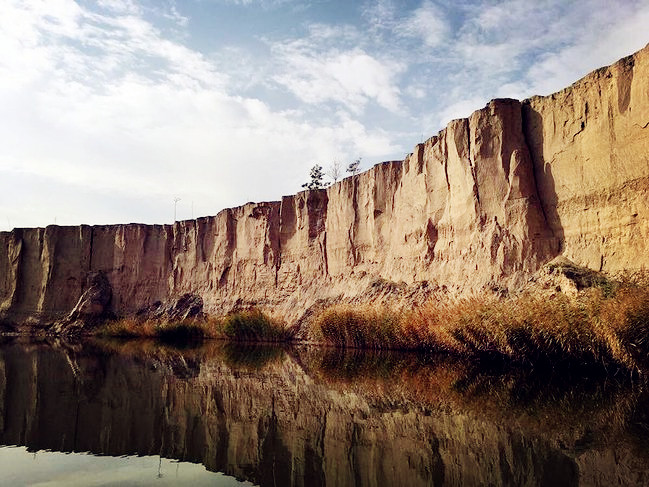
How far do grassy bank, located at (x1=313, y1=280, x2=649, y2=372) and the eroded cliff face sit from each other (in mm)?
3270

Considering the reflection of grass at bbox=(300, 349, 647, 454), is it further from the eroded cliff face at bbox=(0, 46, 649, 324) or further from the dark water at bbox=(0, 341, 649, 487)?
the eroded cliff face at bbox=(0, 46, 649, 324)

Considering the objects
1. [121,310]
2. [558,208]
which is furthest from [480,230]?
[121,310]

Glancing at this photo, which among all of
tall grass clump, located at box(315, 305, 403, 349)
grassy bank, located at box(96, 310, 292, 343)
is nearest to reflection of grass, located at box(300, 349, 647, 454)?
tall grass clump, located at box(315, 305, 403, 349)

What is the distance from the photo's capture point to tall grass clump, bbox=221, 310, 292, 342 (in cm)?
2750

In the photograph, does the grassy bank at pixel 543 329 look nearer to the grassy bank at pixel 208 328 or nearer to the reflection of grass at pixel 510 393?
the reflection of grass at pixel 510 393

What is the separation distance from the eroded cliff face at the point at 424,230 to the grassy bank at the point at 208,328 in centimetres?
162

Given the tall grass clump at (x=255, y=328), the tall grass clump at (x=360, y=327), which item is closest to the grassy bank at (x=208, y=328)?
the tall grass clump at (x=255, y=328)

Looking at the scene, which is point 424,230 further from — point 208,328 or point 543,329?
point 208,328

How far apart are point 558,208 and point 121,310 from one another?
31.4 m

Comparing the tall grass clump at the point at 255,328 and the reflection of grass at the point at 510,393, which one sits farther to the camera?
the tall grass clump at the point at 255,328

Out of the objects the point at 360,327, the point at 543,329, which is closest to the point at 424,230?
the point at 360,327

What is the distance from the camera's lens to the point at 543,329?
12.7 meters

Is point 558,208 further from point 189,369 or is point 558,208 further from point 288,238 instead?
point 288,238

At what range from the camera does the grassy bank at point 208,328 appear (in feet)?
91.1
